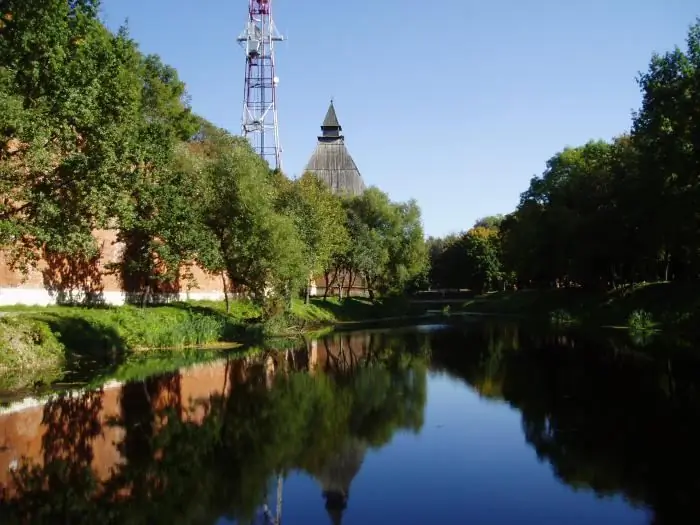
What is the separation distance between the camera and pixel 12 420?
1433 centimetres

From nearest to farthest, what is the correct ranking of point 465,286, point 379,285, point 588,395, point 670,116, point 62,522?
point 62,522, point 588,395, point 670,116, point 379,285, point 465,286

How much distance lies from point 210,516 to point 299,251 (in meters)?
33.5

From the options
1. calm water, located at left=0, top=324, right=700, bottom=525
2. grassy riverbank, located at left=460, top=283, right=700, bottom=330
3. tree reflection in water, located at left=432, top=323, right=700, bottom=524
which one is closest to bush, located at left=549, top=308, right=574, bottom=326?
grassy riverbank, located at left=460, top=283, right=700, bottom=330

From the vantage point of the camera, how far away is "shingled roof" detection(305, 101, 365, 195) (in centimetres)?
9512

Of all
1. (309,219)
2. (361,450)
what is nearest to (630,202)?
(309,219)

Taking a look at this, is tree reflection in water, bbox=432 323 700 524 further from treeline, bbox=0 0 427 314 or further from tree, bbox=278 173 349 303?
tree, bbox=278 173 349 303

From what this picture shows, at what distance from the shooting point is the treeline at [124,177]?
73.1 feet

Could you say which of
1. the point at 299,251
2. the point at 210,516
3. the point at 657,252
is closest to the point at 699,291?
the point at 657,252

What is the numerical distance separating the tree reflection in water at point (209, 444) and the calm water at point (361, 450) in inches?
1.8

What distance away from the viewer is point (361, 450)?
1198 cm

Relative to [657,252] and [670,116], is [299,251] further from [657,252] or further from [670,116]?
[657,252]

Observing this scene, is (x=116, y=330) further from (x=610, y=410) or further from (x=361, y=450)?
(x=610, y=410)

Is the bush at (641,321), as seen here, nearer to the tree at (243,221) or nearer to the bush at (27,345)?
the tree at (243,221)

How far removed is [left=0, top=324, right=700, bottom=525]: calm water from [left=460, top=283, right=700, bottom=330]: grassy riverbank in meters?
21.1
